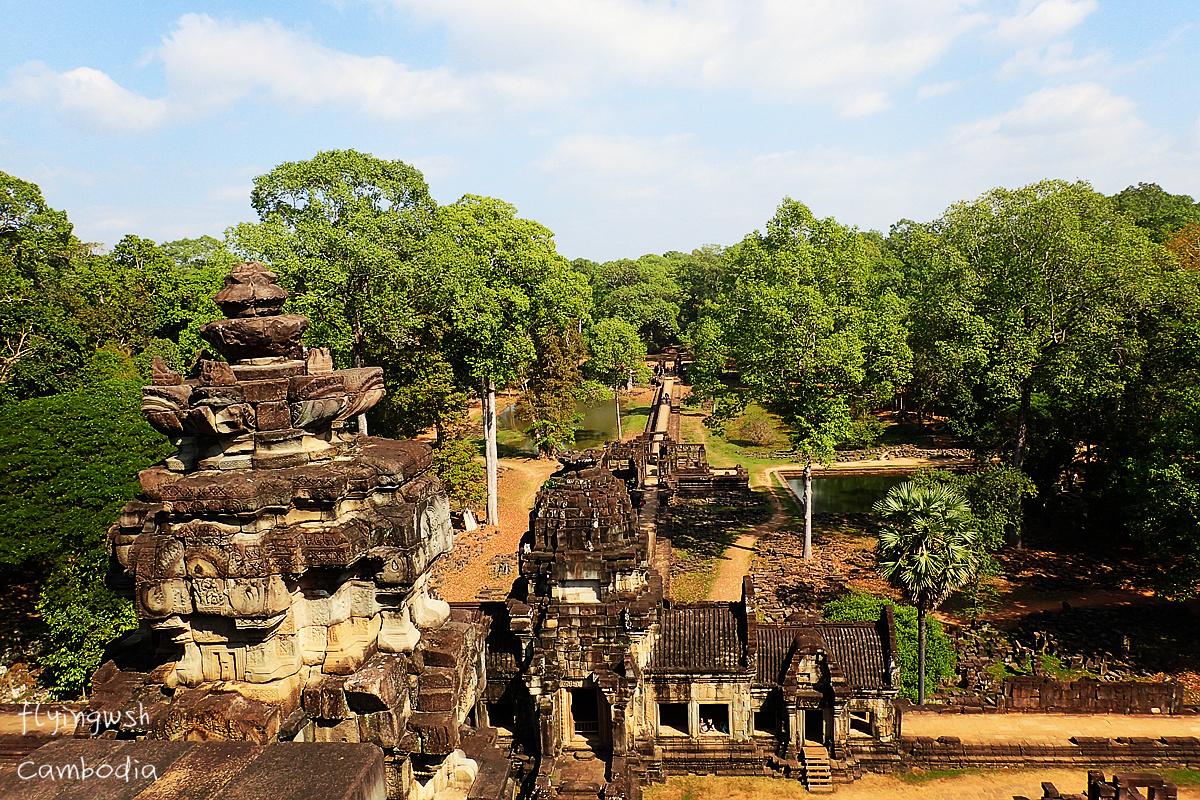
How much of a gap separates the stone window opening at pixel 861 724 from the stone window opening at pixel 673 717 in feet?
13.4

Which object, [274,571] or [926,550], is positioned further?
[926,550]

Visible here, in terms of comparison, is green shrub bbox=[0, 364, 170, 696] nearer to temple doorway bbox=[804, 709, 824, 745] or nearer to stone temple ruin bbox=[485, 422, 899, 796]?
stone temple ruin bbox=[485, 422, 899, 796]

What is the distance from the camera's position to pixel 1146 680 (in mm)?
22531

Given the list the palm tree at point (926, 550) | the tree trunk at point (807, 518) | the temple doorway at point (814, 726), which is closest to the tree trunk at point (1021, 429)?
the tree trunk at point (807, 518)

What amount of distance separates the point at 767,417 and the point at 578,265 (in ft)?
234

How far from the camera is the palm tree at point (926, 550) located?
792 inches

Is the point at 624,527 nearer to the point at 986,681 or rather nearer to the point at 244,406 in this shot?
the point at 244,406

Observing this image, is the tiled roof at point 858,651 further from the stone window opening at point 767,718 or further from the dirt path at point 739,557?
the dirt path at point 739,557

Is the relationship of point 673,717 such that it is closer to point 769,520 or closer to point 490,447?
point 490,447

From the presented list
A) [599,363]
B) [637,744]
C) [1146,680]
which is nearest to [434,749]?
[637,744]

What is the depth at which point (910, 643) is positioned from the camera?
885 inches

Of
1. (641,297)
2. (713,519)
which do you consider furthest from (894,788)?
(641,297)

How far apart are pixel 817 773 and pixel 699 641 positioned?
3.90 m

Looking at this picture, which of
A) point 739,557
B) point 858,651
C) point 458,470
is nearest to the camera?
point 858,651
